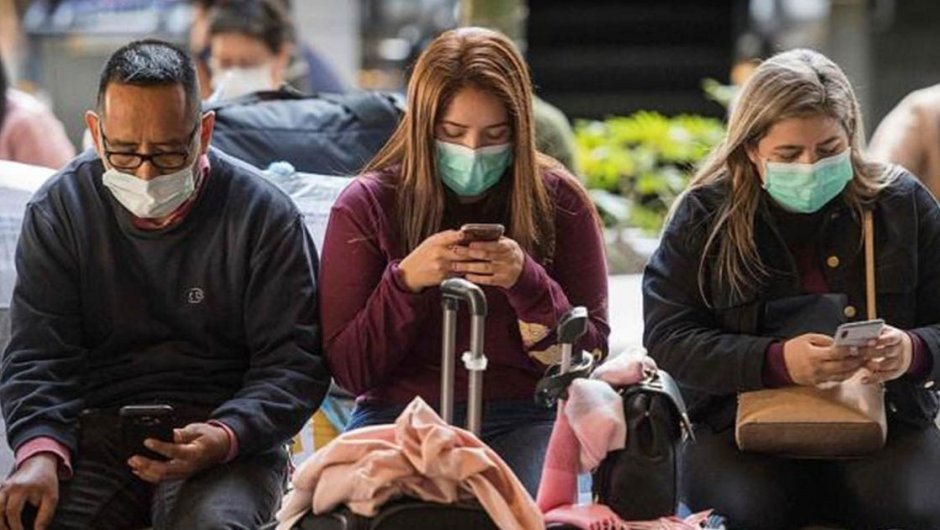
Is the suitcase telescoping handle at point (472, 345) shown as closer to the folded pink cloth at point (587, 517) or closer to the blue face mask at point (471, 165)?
the folded pink cloth at point (587, 517)

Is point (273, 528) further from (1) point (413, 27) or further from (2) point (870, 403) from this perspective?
(1) point (413, 27)

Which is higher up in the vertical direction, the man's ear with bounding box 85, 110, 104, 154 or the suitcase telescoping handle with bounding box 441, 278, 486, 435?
the man's ear with bounding box 85, 110, 104, 154

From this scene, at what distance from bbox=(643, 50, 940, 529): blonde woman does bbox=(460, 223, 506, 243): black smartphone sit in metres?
0.52

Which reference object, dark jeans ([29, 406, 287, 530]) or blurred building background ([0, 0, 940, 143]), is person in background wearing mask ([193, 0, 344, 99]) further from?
blurred building background ([0, 0, 940, 143])

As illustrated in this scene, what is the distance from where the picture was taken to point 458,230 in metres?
3.93

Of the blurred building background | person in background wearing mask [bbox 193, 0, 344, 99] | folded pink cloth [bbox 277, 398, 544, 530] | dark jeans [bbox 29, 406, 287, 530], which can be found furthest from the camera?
the blurred building background

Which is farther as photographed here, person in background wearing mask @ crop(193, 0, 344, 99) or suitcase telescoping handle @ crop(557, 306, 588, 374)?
person in background wearing mask @ crop(193, 0, 344, 99)

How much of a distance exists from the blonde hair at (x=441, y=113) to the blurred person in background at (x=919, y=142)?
162 centimetres

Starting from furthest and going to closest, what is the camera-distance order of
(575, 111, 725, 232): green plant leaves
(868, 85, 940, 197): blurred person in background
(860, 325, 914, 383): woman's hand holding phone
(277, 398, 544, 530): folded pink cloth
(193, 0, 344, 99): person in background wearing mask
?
(575, 111, 725, 232): green plant leaves
(193, 0, 344, 99): person in background wearing mask
(868, 85, 940, 197): blurred person in background
(860, 325, 914, 383): woman's hand holding phone
(277, 398, 544, 530): folded pink cloth

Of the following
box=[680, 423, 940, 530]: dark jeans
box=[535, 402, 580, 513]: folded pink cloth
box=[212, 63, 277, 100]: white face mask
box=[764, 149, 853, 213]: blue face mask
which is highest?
box=[764, 149, 853, 213]: blue face mask

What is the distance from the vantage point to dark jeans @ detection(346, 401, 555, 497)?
13.2 feet

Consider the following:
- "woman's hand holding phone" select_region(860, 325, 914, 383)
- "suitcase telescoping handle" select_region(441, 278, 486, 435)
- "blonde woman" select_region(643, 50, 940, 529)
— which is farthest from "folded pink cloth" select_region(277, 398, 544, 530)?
"woman's hand holding phone" select_region(860, 325, 914, 383)

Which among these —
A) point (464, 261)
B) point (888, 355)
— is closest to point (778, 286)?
point (888, 355)

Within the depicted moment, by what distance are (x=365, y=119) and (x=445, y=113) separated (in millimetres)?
933
